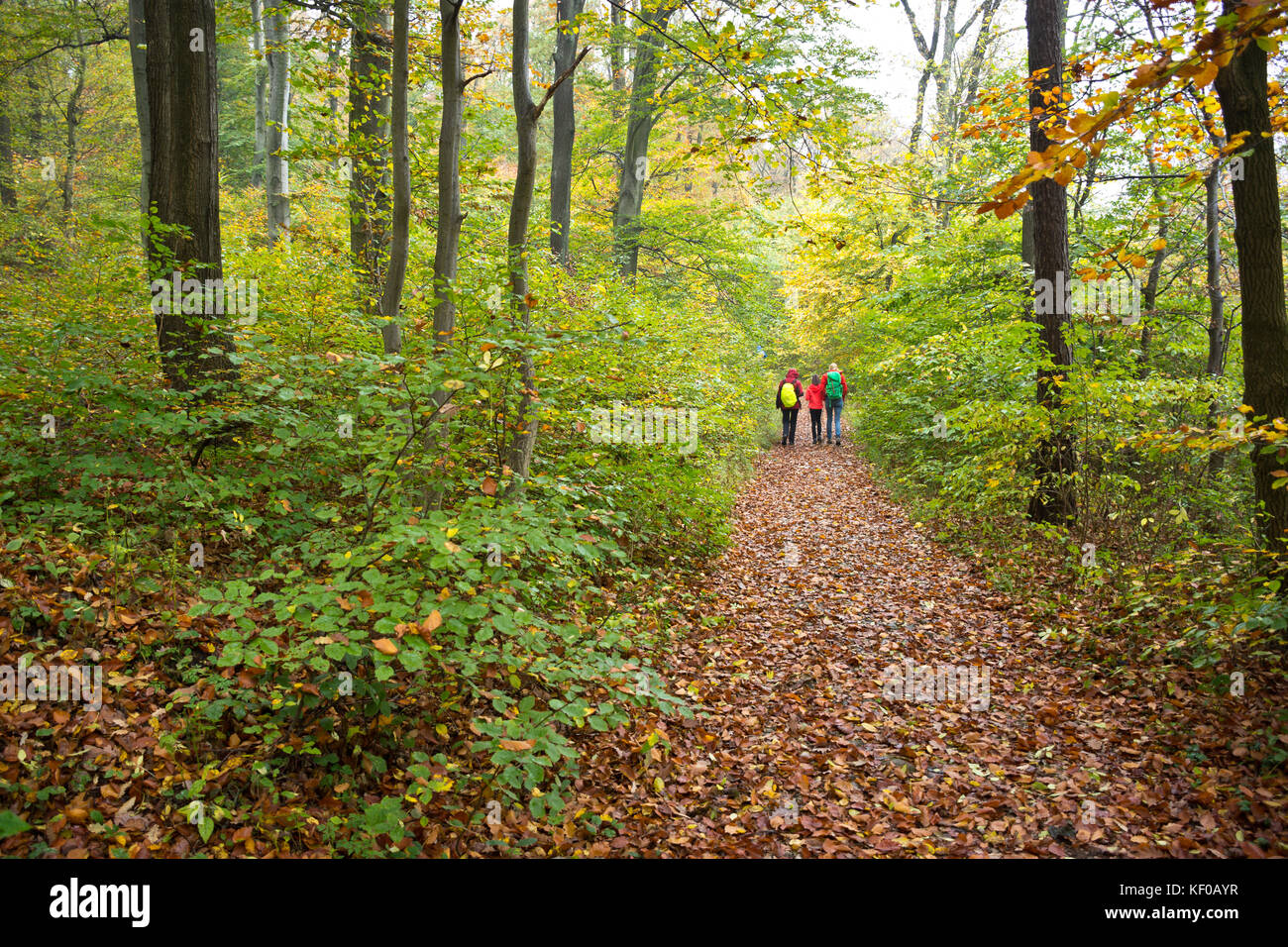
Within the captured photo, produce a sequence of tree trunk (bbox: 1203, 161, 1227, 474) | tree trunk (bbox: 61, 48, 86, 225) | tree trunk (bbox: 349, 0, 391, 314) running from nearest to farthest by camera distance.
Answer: tree trunk (bbox: 349, 0, 391, 314) < tree trunk (bbox: 1203, 161, 1227, 474) < tree trunk (bbox: 61, 48, 86, 225)

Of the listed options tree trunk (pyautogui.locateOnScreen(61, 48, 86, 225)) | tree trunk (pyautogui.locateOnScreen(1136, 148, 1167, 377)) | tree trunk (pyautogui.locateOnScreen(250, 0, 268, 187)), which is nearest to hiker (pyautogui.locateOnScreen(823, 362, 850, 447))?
tree trunk (pyautogui.locateOnScreen(1136, 148, 1167, 377))

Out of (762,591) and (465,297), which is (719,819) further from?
(465,297)

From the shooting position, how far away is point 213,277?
19.5 feet

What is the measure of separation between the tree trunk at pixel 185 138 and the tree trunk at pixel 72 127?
1587 cm

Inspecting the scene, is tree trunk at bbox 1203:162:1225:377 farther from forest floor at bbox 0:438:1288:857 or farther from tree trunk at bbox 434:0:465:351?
tree trunk at bbox 434:0:465:351

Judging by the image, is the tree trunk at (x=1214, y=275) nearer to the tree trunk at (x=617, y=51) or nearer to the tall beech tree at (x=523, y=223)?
the tall beech tree at (x=523, y=223)

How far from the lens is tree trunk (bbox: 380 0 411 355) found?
5.20m

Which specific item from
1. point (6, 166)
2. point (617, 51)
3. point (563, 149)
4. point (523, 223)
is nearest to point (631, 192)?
point (563, 149)

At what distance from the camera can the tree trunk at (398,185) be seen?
205 inches

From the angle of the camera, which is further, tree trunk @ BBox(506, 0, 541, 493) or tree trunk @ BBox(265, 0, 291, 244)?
tree trunk @ BBox(265, 0, 291, 244)

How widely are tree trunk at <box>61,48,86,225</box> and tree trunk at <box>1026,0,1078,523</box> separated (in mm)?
21437

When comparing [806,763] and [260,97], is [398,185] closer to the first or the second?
[806,763]

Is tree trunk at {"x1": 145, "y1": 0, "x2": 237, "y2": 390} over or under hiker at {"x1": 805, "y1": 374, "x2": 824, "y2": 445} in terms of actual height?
over
